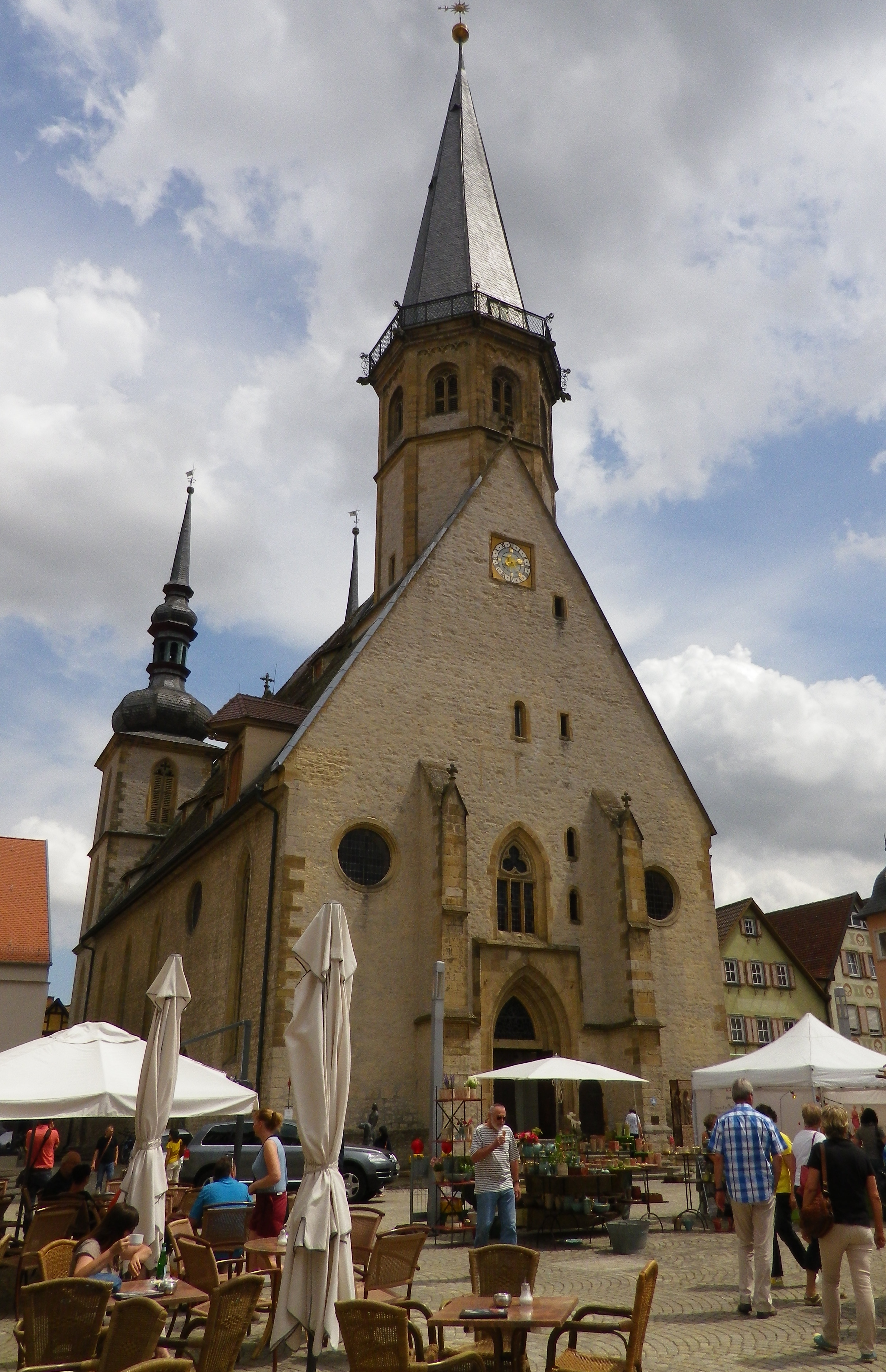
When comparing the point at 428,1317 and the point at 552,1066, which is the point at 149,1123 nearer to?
the point at 428,1317

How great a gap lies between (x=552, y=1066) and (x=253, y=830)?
34.1ft

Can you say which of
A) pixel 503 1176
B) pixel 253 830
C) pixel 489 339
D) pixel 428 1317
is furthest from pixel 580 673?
pixel 428 1317

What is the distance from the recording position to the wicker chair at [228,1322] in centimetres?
587

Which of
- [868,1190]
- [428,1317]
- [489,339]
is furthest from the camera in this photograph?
[489,339]

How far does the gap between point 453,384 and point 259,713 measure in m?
12.8

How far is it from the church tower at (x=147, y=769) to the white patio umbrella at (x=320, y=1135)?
120 feet

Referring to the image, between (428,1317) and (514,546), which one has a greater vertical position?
(514,546)

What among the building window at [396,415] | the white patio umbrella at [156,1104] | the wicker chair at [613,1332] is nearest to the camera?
the wicker chair at [613,1332]

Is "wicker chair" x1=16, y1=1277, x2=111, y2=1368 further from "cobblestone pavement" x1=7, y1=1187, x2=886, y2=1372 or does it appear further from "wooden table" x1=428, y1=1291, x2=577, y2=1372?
"cobblestone pavement" x1=7, y1=1187, x2=886, y2=1372

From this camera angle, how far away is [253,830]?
24.3 m

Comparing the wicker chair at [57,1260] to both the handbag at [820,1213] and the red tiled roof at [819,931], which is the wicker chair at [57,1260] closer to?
the handbag at [820,1213]

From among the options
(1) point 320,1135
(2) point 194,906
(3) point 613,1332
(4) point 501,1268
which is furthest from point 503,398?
(3) point 613,1332

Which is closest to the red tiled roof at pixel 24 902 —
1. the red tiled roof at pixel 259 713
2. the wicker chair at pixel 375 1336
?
the red tiled roof at pixel 259 713

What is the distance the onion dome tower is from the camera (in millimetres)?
49156
